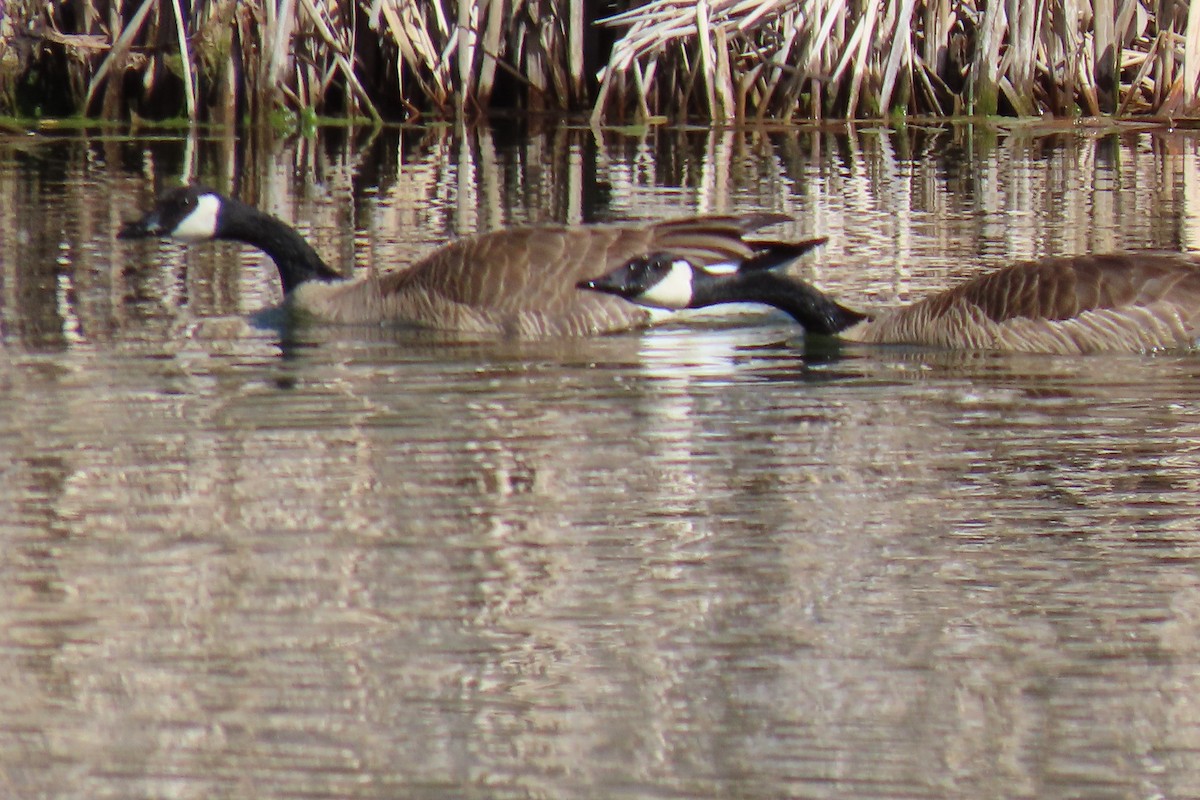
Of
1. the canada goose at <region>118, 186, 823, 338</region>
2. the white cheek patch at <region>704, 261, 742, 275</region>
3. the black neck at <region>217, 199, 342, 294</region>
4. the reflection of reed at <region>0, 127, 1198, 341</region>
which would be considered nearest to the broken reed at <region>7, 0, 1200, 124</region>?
the reflection of reed at <region>0, 127, 1198, 341</region>

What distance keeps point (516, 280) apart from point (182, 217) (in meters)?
1.88

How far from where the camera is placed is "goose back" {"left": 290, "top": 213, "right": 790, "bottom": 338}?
9180 mm

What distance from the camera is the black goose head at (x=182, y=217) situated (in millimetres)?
10148

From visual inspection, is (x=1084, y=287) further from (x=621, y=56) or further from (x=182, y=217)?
(x=621, y=56)

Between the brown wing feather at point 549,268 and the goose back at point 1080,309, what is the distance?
133 cm

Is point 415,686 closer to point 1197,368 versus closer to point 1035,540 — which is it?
point 1035,540

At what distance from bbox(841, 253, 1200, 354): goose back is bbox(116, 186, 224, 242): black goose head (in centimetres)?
355

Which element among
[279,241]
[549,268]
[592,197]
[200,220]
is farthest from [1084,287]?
[592,197]

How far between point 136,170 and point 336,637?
1106 cm

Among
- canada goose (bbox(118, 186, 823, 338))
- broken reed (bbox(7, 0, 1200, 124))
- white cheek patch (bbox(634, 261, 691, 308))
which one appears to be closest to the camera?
white cheek patch (bbox(634, 261, 691, 308))

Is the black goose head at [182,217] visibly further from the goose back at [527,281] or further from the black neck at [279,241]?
the goose back at [527,281]

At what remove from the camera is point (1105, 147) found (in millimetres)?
16625

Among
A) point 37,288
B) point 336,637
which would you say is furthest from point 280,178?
point 336,637

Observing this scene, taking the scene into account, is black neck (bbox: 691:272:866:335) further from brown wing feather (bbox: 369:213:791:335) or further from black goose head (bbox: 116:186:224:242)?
black goose head (bbox: 116:186:224:242)
